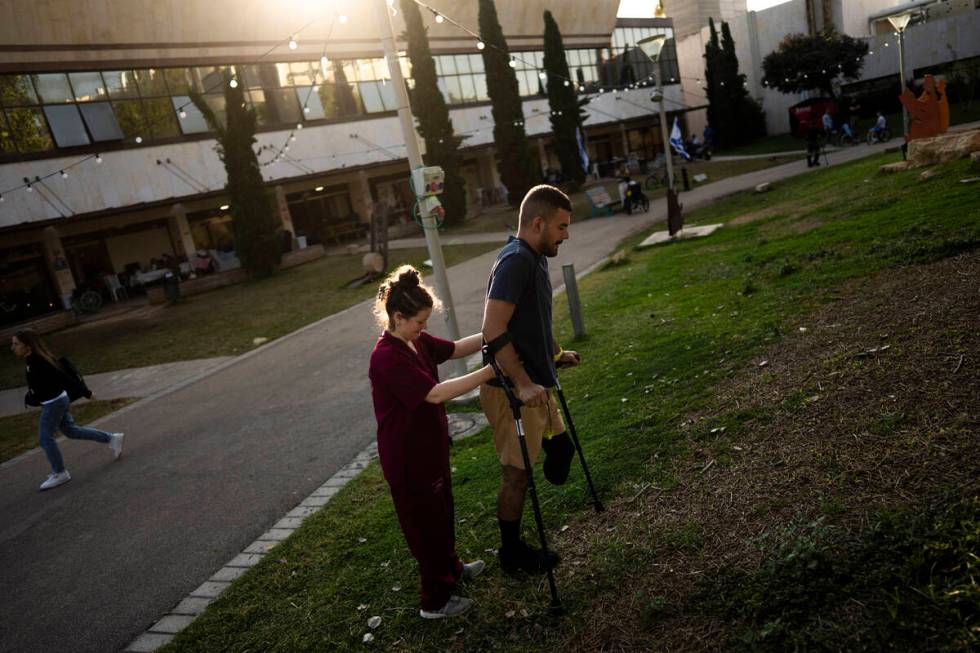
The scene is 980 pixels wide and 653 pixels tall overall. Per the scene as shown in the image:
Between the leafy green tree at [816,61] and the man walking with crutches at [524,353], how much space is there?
1780 inches

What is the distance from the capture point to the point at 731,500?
12.3 ft

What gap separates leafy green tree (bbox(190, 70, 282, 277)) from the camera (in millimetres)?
24250

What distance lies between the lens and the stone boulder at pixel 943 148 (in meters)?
12.6

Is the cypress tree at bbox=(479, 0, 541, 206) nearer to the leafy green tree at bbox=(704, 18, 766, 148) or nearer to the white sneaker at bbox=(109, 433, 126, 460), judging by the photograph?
the leafy green tree at bbox=(704, 18, 766, 148)

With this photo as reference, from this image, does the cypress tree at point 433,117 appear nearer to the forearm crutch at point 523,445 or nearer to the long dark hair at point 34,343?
the long dark hair at point 34,343

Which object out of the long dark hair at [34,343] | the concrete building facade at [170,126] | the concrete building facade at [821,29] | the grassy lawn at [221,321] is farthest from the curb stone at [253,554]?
the concrete building facade at [821,29]

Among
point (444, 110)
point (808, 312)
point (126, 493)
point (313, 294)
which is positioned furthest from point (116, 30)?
point (808, 312)

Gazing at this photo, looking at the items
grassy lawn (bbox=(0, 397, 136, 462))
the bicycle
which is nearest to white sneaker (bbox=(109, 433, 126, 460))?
grassy lawn (bbox=(0, 397, 136, 462))

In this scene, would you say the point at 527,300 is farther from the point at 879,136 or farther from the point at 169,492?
the point at 879,136

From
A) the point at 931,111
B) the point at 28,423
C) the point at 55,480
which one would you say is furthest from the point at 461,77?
the point at 55,480

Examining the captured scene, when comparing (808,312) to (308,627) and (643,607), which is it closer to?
(643,607)

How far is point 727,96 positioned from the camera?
47062mm

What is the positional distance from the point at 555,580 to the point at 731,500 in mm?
1134

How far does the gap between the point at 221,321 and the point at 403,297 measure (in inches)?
630
